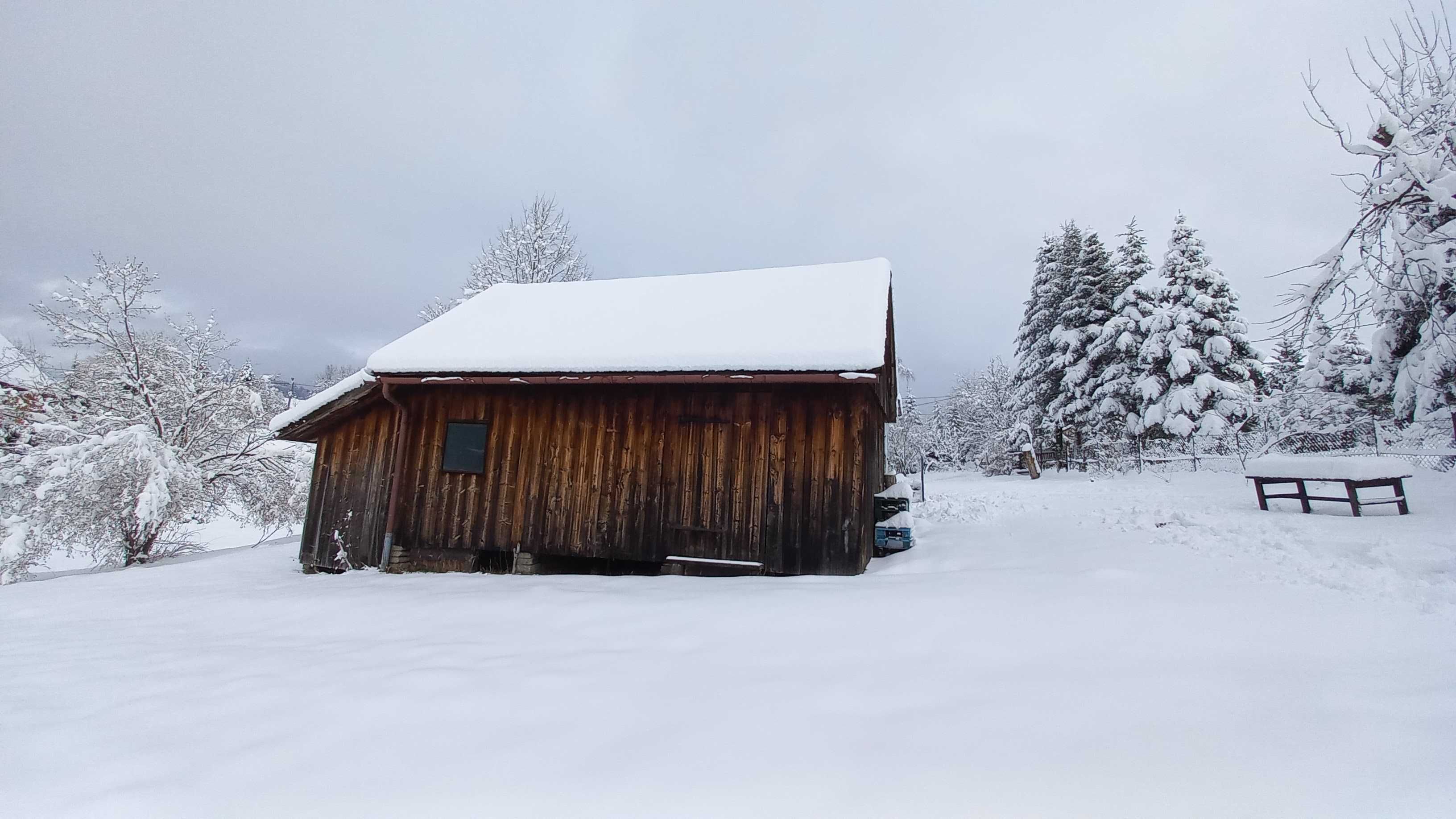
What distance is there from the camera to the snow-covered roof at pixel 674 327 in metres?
6.85

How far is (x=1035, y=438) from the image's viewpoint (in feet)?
90.0

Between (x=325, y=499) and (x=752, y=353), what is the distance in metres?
7.48

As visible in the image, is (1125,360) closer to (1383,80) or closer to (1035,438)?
(1035,438)

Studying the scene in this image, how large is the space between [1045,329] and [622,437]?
25414mm

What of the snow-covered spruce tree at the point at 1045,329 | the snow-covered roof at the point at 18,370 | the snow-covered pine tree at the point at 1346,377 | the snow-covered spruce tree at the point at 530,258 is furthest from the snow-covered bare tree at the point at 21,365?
the snow-covered spruce tree at the point at 1045,329

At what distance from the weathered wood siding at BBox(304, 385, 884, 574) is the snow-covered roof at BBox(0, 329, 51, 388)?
11.0 m

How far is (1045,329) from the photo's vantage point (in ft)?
88.6

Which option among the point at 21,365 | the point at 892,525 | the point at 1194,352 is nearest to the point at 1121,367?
the point at 1194,352

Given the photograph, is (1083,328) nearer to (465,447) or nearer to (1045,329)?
(1045,329)

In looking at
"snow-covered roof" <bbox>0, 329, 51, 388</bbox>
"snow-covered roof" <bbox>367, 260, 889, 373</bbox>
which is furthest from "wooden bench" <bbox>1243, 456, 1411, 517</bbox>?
"snow-covered roof" <bbox>0, 329, 51, 388</bbox>

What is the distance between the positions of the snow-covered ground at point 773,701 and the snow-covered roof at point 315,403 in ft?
12.6

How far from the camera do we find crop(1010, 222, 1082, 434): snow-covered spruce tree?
84.8ft

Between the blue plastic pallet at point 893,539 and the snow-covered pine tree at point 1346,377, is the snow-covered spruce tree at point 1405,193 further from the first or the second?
the snow-covered pine tree at point 1346,377

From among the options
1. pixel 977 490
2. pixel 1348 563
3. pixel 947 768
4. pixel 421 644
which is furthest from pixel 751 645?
pixel 977 490
